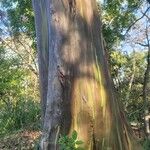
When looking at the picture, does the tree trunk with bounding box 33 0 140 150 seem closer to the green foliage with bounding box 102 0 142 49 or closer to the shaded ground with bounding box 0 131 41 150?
the shaded ground with bounding box 0 131 41 150

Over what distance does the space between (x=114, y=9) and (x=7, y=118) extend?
6.23 m

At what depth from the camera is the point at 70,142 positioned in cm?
475

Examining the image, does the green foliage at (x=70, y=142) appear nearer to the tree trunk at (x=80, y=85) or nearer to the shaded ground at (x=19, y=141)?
the tree trunk at (x=80, y=85)

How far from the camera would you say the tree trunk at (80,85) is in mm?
5059

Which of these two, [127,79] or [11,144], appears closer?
[11,144]

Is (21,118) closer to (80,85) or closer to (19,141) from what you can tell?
(19,141)

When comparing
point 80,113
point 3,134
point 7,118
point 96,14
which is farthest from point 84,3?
point 7,118

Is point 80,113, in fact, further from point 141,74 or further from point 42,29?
point 141,74

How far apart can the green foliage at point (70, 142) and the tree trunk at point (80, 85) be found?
20 centimetres

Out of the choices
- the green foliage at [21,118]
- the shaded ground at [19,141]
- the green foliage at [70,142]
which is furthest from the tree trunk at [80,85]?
the green foliage at [21,118]

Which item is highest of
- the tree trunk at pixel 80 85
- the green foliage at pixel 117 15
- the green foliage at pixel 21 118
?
the green foliage at pixel 117 15

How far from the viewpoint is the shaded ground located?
950 cm

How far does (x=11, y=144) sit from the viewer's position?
10062 mm

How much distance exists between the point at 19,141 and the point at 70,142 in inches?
216
